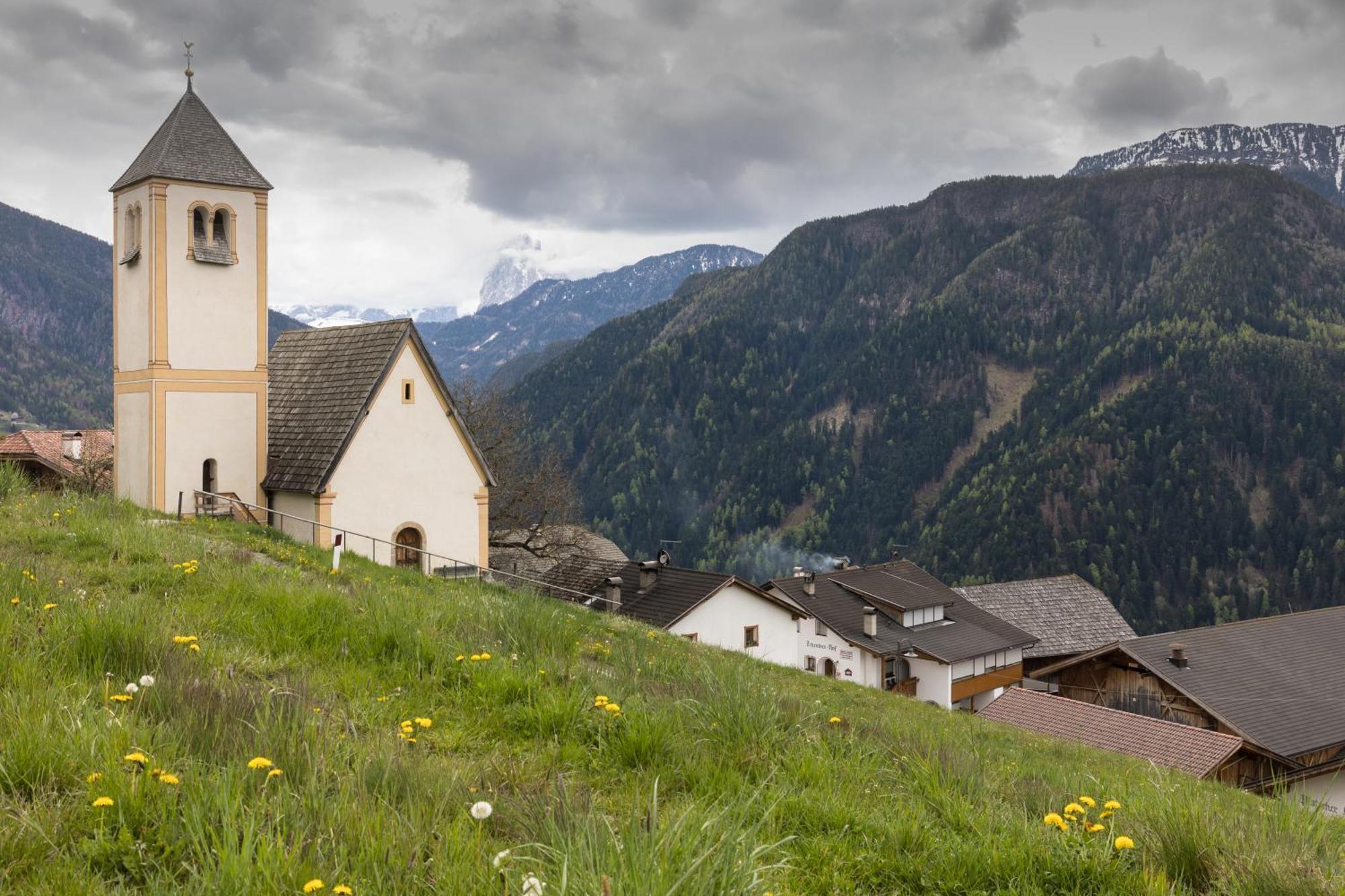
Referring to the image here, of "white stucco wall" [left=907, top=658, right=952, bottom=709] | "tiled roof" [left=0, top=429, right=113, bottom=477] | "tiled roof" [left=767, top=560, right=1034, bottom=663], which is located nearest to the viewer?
"tiled roof" [left=0, top=429, right=113, bottom=477]

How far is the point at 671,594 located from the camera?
42531 mm

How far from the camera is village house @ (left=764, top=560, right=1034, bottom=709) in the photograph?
175 ft

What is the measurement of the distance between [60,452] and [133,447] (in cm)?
2776

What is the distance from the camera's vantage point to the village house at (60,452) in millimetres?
34250

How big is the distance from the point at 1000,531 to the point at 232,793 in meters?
165

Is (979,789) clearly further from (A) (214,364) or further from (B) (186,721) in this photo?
(A) (214,364)

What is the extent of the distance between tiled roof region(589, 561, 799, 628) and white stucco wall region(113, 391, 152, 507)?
19.7 m

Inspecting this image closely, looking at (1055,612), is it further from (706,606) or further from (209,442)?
(209,442)

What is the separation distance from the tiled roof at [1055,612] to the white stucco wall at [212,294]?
5417 centimetres

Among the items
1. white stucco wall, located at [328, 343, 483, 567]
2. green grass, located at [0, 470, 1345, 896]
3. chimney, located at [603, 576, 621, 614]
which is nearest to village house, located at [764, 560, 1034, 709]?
chimney, located at [603, 576, 621, 614]

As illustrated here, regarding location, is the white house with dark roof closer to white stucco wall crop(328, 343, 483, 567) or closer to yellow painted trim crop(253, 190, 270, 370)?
white stucco wall crop(328, 343, 483, 567)

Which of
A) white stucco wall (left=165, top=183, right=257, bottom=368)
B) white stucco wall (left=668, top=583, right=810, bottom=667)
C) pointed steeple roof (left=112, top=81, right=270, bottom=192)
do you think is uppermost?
pointed steeple roof (left=112, top=81, right=270, bottom=192)

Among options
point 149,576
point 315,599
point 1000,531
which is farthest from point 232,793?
point 1000,531

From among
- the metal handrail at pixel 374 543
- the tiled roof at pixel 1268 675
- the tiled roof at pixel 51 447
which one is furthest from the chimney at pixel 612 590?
the tiled roof at pixel 51 447
